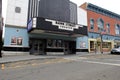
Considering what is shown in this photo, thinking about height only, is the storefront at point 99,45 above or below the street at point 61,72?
above

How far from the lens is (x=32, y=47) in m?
22.4

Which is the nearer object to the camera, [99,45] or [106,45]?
→ [99,45]

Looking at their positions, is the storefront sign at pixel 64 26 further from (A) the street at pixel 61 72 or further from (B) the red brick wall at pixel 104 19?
(A) the street at pixel 61 72

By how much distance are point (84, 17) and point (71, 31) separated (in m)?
8.43

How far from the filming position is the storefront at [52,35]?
18.9m

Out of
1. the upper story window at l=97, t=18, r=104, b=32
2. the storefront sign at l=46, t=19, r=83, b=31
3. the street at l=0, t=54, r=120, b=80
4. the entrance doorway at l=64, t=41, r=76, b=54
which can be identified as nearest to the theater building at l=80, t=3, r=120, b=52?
the upper story window at l=97, t=18, r=104, b=32

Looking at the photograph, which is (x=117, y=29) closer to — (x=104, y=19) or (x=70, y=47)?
(x=104, y=19)

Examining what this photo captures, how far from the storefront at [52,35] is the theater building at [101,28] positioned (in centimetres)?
544

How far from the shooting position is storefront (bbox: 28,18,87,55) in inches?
744

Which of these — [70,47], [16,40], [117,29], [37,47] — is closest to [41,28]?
[16,40]

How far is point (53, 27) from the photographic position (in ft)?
64.4

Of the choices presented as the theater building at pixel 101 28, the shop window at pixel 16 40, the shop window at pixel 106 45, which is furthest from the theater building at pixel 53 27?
the shop window at pixel 106 45

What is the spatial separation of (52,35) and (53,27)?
4.20 metres

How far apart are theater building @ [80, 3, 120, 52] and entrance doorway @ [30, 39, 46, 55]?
1005 cm
